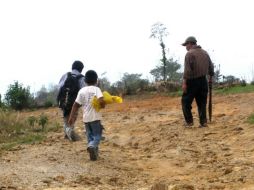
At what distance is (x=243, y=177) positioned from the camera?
20.9 ft

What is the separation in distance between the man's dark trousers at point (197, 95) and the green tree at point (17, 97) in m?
12.7

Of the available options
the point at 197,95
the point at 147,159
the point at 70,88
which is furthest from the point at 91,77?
the point at 197,95

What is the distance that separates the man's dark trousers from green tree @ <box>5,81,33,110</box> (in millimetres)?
12655

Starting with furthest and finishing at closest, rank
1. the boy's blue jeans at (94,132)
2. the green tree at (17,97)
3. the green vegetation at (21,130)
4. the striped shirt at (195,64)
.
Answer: the green tree at (17,97) < the green vegetation at (21,130) < the striped shirt at (195,64) < the boy's blue jeans at (94,132)

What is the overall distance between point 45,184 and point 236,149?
3331 mm

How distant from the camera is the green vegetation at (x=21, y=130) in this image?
1104 cm

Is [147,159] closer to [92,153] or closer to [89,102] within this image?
[92,153]

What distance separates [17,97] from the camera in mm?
22734

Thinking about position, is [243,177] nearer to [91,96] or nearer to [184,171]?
[184,171]

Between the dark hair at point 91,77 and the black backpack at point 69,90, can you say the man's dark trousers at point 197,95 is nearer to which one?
Answer: the black backpack at point 69,90

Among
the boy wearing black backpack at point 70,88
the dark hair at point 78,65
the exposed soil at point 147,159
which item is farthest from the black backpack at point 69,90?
the exposed soil at point 147,159

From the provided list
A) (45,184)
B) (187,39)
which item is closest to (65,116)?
(187,39)

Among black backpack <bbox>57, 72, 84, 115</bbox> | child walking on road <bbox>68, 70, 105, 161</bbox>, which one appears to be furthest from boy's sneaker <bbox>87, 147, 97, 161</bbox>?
black backpack <bbox>57, 72, 84, 115</bbox>

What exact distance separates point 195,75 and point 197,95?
1.47ft
